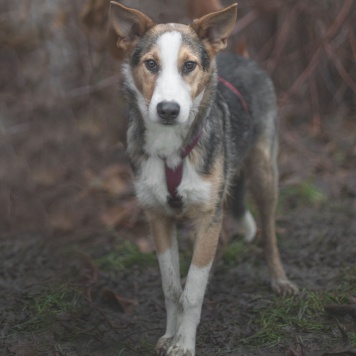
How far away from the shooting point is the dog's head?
144 inches

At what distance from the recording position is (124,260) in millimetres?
5695

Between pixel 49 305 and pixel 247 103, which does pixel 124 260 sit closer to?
pixel 49 305

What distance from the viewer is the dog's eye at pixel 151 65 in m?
3.85

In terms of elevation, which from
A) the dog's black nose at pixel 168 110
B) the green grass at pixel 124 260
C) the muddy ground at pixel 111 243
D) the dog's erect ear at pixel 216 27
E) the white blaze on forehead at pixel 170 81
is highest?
the dog's erect ear at pixel 216 27

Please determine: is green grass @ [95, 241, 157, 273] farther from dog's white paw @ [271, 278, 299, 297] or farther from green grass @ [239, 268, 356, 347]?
green grass @ [239, 268, 356, 347]

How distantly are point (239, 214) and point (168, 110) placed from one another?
2173 millimetres

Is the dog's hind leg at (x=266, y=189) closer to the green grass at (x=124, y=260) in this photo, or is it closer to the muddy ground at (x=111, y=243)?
the muddy ground at (x=111, y=243)

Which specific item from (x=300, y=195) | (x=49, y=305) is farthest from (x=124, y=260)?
(x=300, y=195)

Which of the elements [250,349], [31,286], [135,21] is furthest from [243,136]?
[31,286]

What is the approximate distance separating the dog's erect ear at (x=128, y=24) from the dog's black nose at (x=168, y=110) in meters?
0.72

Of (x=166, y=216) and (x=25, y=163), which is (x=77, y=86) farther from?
(x=166, y=216)

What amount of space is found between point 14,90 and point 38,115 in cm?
43

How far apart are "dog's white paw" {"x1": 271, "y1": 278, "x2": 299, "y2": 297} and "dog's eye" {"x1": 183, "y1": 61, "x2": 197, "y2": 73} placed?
1944 mm

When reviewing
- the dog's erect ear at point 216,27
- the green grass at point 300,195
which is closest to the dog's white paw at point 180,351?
the dog's erect ear at point 216,27
